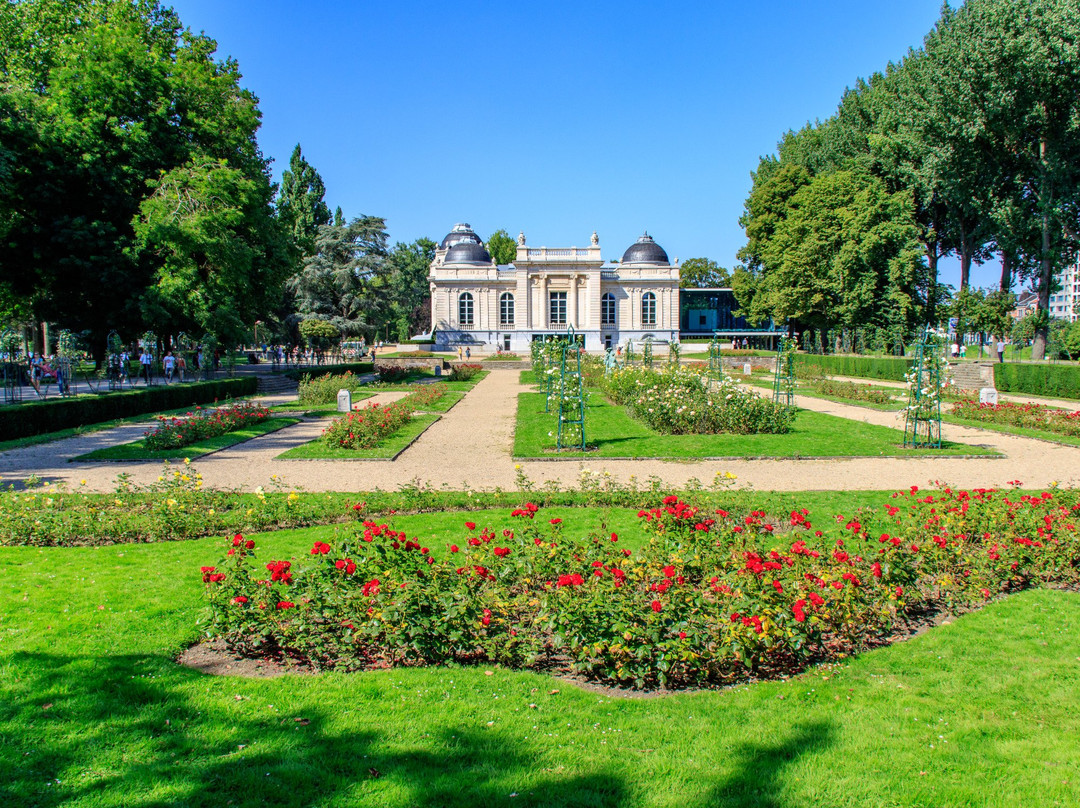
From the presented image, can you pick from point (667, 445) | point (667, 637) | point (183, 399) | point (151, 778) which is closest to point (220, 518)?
point (151, 778)

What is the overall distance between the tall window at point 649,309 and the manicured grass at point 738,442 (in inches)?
1982

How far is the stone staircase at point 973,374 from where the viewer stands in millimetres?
26125

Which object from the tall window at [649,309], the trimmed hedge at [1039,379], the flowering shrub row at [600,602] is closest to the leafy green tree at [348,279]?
the tall window at [649,309]

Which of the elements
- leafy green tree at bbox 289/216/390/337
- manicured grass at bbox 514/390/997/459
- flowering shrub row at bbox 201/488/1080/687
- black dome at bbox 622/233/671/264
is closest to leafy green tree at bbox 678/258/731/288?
black dome at bbox 622/233/671/264

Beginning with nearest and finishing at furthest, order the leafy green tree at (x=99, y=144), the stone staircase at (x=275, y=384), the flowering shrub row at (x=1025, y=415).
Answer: the flowering shrub row at (x=1025, y=415)
the leafy green tree at (x=99, y=144)
the stone staircase at (x=275, y=384)

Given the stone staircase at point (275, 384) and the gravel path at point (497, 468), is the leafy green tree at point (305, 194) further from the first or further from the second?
the gravel path at point (497, 468)

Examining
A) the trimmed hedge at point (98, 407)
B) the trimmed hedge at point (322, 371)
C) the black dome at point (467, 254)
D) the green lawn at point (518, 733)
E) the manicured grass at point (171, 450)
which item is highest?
the black dome at point (467, 254)

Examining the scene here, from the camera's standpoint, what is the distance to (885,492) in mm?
9086

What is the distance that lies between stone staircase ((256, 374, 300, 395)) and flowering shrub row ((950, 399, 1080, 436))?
23469mm

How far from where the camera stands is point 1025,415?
1559 centimetres

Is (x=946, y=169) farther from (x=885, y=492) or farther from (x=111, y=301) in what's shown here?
(x=111, y=301)

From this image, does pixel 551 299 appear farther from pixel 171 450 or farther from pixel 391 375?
pixel 171 450

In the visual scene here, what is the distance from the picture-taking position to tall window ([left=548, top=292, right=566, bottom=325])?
6625 centimetres

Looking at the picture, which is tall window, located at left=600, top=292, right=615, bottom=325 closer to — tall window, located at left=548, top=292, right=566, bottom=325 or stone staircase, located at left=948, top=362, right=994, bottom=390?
tall window, located at left=548, top=292, right=566, bottom=325
